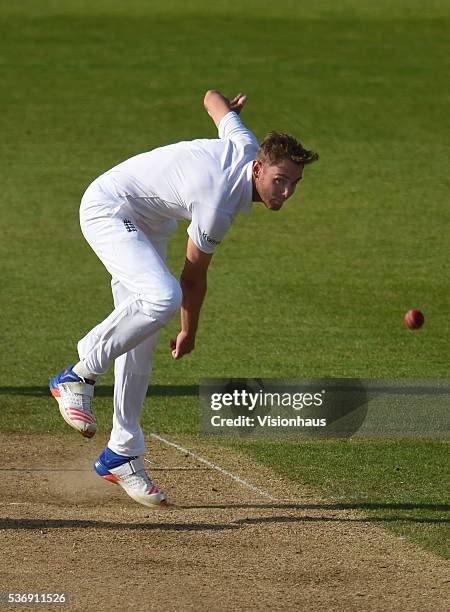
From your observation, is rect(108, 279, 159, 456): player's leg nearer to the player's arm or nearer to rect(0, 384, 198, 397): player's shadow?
the player's arm

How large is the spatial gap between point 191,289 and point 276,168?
84 cm

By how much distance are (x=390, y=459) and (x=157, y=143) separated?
1317 centimetres

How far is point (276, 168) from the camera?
6938 mm

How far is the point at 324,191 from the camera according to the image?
18.8m

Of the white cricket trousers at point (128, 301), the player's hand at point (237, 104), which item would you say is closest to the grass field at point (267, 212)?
the white cricket trousers at point (128, 301)

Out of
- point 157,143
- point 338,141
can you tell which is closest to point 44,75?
point 157,143

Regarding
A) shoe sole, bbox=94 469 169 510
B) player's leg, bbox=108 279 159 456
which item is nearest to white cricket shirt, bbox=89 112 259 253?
player's leg, bbox=108 279 159 456

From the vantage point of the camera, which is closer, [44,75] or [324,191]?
[324,191]

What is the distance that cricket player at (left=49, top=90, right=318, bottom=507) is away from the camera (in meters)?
7.01

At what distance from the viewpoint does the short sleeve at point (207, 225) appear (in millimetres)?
6992

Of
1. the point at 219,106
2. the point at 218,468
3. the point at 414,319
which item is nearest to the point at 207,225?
the point at 219,106

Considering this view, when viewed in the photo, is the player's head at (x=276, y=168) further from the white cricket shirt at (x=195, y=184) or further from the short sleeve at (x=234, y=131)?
the short sleeve at (x=234, y=131)

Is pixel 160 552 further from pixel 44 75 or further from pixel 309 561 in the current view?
pixel 44 75

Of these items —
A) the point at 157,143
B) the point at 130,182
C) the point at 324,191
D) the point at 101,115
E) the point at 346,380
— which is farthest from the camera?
the point at 101,115
